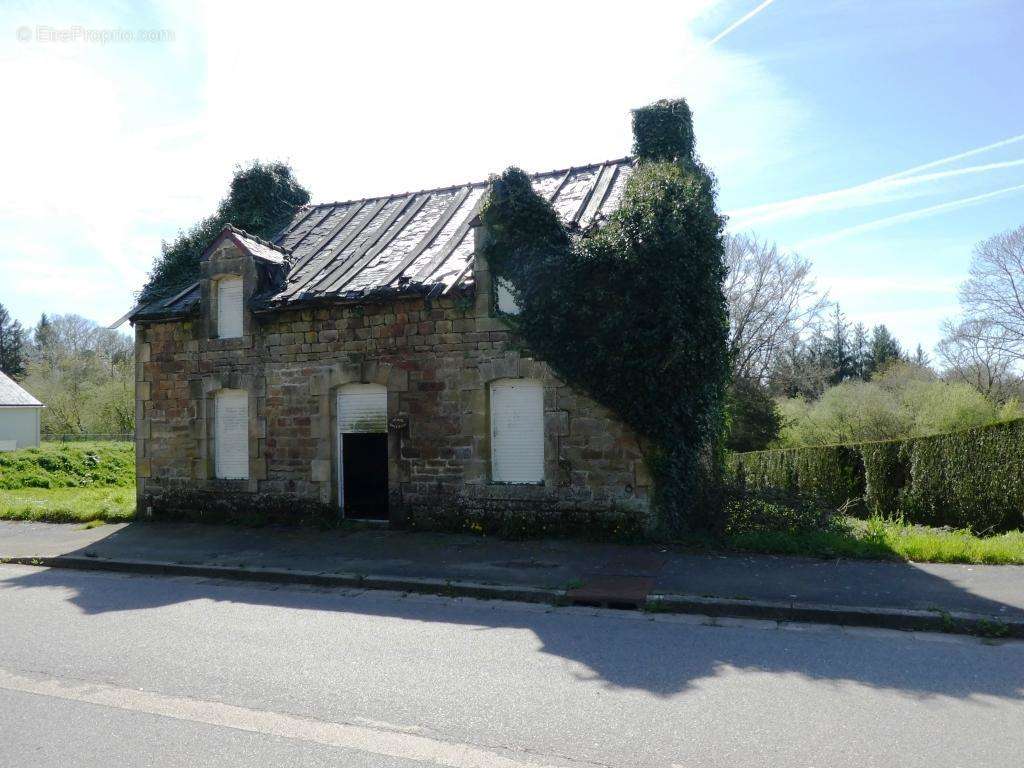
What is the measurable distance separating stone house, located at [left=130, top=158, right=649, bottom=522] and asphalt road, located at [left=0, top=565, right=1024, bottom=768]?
4264mm

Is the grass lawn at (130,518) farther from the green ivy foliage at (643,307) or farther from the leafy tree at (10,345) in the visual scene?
the leafy tree at (10,345)

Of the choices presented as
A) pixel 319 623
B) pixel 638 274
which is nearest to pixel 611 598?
pixel 319 623

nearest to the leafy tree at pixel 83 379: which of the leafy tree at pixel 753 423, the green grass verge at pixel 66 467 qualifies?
the green grass verge at pixel 66 467

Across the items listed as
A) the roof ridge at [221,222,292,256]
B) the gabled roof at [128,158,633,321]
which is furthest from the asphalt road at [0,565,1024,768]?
the roof ridge at [221,222,292,256]

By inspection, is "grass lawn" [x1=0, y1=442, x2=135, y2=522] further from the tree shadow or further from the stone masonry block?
the tree shadow

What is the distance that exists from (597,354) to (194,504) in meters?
8.82

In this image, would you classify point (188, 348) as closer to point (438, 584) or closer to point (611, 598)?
point (438, 584)

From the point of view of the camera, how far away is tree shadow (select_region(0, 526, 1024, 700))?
18.3 ft

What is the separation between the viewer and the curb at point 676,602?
681 cm

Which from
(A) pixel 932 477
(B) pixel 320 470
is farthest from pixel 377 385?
(A) pixel 932 477

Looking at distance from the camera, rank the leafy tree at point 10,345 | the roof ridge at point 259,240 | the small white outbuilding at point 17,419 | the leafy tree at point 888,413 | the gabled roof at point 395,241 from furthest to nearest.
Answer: the leafy tree at point 10,345, the small white outbuilding at point 17,419, the leafy tree at point 888,413, the roof ridge at point 259,240, the gabled roof at point 395,241

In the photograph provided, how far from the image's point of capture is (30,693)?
554 cm

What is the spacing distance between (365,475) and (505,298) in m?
4.26

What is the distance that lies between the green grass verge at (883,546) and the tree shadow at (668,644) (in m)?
0.74
